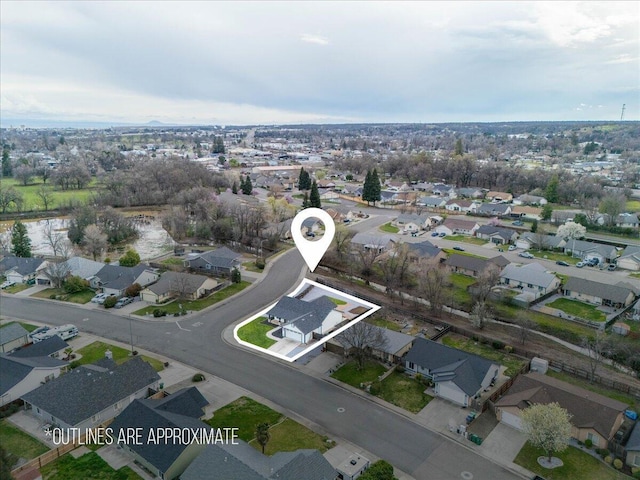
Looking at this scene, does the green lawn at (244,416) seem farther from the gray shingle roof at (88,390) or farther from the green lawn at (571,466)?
the green lawn at (571,466)

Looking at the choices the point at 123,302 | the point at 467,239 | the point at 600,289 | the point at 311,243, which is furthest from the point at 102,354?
the point at 467,239

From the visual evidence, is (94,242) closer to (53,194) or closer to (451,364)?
(451,364)

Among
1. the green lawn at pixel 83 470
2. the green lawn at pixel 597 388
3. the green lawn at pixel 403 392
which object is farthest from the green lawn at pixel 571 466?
the green lawn at pixel 83 470

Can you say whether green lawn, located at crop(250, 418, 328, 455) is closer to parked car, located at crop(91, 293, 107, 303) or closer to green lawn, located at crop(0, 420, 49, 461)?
green lawn, located at crop(0, 420, 49, 461)

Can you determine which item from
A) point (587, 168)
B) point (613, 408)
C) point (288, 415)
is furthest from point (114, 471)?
point (587, 168)

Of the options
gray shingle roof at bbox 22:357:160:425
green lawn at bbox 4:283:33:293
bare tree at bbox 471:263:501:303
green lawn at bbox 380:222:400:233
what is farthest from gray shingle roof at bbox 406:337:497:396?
green lawn at bbox 4:283:33:293

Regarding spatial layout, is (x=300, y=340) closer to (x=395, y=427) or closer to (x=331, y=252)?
(x=395, y=427)
